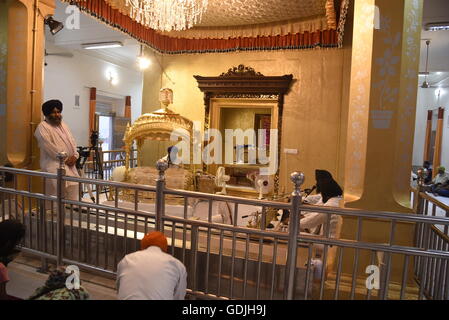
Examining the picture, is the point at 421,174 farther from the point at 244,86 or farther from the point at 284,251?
the point at 244,86

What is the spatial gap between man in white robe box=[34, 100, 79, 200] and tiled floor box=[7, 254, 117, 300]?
0.94 m

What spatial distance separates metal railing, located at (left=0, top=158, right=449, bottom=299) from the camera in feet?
6.71

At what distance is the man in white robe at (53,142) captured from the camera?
3600mm

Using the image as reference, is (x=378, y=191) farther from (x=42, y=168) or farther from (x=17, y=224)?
(x=42, y=168)

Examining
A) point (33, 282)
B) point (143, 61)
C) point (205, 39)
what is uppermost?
point (205, 39)

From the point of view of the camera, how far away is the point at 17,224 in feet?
7.93

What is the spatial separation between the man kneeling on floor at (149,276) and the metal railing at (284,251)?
58 centimetres

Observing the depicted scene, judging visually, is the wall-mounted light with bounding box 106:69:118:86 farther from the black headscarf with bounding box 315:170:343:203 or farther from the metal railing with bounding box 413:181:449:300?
the metal railing with bounding box 413:181:449:300

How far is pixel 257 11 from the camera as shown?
17.0 feet

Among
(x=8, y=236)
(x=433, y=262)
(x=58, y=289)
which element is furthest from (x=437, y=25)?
(x=8, y=236)

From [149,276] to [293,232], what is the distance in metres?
0.94

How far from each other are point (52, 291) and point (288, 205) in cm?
138

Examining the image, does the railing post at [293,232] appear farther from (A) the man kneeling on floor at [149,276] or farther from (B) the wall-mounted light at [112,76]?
(B) the wall-mounted light at [112,76]

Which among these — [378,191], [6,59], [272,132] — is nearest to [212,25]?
[272,132]
